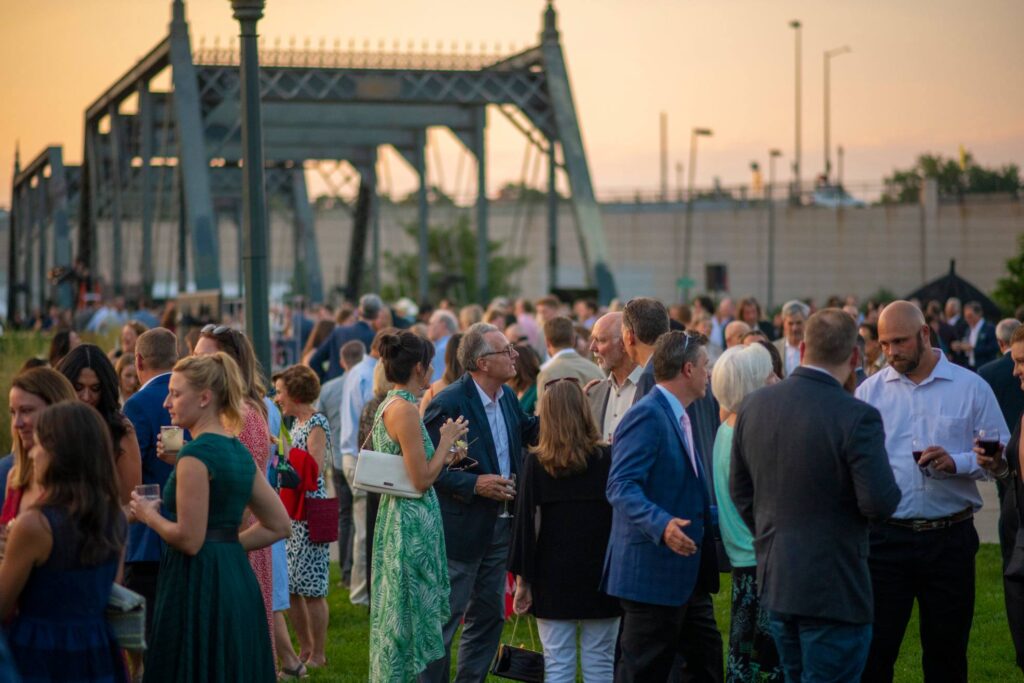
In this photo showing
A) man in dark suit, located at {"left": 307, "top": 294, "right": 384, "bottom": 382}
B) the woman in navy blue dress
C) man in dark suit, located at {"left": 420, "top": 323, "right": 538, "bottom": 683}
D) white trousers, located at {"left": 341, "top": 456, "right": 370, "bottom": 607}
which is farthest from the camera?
man in dark suit, located at {"left": 307, "top": 294, "right": 384, "bottom": 382}

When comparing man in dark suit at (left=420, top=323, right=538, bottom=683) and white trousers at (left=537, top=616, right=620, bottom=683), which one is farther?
man in dark suit at (left=420, top=323, right=538, bottom=683)

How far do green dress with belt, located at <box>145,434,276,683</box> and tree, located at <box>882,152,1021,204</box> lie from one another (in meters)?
62.8

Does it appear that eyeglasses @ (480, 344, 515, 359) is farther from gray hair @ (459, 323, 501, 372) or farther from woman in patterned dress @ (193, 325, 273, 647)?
woman in patterned dress @ (193, 325, 273, 647)

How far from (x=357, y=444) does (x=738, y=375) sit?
440 cm

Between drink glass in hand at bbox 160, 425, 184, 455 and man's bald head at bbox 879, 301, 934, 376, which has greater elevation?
man's bald head at bbox 879, 301, 934, 376

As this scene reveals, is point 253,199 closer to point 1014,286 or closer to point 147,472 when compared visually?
point 147,472

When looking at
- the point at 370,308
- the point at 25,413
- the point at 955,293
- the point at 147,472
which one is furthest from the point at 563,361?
the point at 955,293

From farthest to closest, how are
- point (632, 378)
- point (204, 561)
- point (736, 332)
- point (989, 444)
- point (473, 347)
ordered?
point (736, 332)
point (632, 378)
point (473, 347)
point (989, 444)
point (204, 561)

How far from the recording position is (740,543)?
696 cm

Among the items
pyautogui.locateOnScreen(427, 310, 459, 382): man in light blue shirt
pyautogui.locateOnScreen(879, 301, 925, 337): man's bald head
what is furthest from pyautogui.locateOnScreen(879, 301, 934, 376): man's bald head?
pyautogui.locateOnScreen(427, 310, 459, 382): man in light blue shirt

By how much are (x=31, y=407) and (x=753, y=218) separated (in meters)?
64.8

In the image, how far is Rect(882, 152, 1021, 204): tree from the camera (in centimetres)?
7150

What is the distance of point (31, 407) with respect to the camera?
5.59m

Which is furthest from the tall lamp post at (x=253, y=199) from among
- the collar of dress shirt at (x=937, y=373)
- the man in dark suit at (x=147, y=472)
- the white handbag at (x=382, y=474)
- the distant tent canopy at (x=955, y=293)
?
the distant tent canopy at (x=955, y=293)
